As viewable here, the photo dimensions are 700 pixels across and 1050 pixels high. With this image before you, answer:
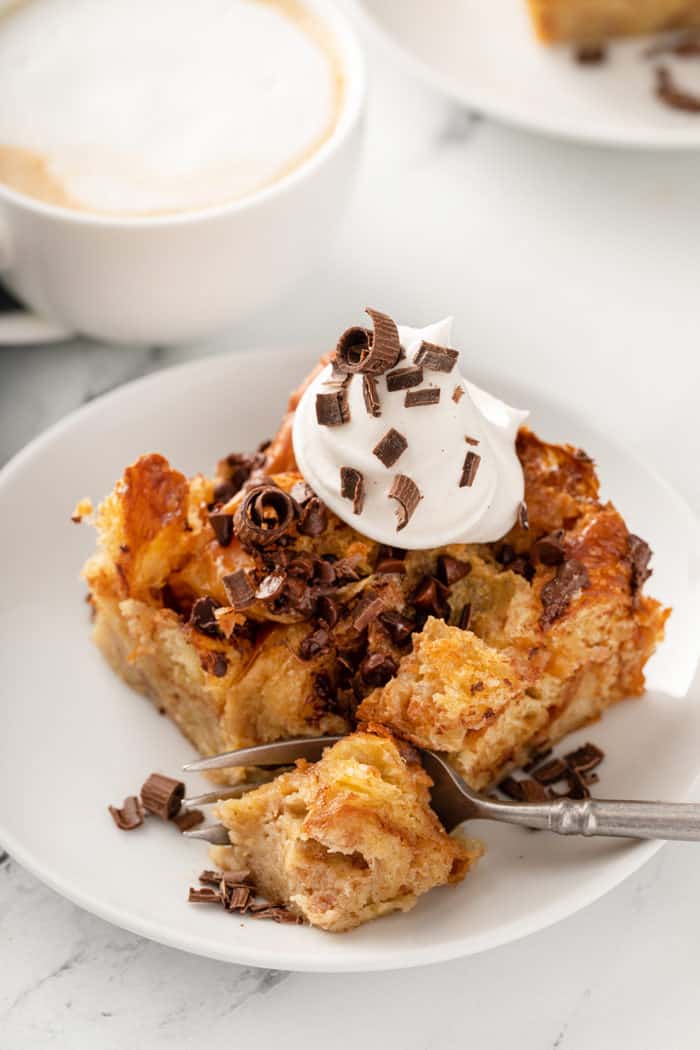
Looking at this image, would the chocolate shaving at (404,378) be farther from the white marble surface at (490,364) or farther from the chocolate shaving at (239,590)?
the white marble surface at (490,364)

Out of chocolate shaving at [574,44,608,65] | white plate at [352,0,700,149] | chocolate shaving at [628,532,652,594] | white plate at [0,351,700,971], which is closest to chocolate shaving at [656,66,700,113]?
white plate at [352,0,700,149]

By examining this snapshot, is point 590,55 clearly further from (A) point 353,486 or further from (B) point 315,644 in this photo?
(B) point 315,644

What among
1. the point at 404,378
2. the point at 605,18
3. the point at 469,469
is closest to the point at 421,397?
the point at 404,378

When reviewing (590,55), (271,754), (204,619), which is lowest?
(271,754)

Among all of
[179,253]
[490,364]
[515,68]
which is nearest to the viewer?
[179,253]

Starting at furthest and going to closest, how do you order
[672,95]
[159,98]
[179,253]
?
[672,95] → [159,98] → [179,253]

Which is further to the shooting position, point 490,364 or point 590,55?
point 590,55

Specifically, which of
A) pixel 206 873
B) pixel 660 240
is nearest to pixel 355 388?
pixel 206 873

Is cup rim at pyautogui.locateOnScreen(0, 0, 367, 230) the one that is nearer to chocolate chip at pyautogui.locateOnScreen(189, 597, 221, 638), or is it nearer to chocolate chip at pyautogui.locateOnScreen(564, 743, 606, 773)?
chocolate chip at pyautogui.locateOnScreen(189, 597, 221, 638)
